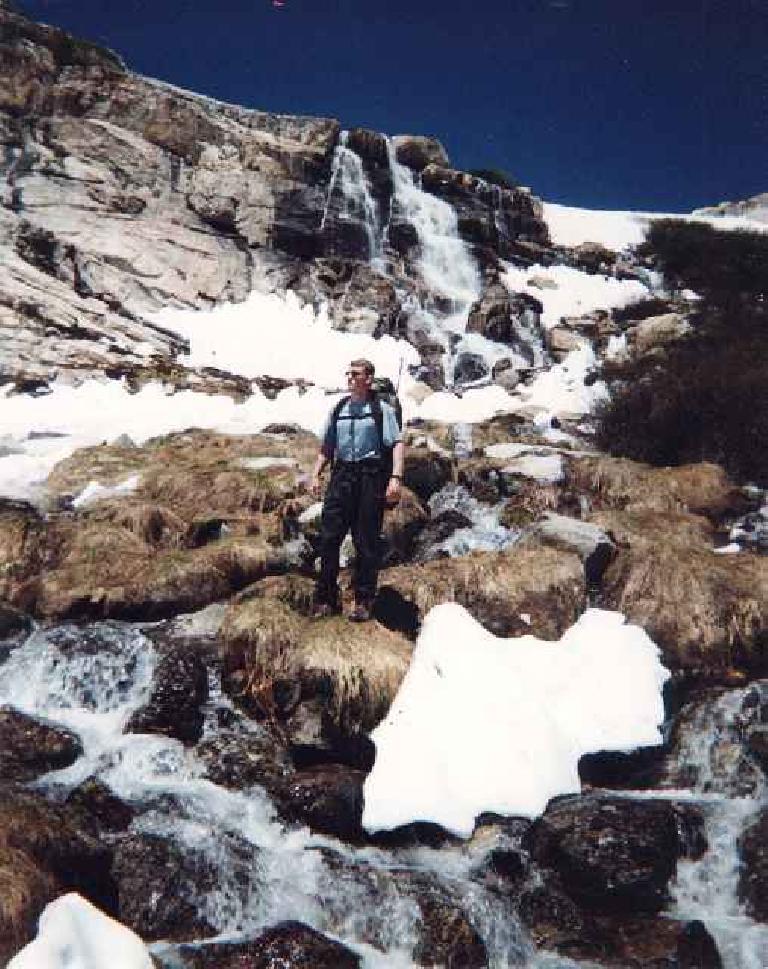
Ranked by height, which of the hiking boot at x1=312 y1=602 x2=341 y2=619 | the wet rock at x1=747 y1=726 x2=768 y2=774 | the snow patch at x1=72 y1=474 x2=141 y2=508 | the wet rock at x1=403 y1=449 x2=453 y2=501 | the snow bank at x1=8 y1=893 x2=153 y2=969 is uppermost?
the wet rock at x1=403 y1=449 x2=453 y2=501

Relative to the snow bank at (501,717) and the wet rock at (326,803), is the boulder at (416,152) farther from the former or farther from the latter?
the wet rock at (326,803)

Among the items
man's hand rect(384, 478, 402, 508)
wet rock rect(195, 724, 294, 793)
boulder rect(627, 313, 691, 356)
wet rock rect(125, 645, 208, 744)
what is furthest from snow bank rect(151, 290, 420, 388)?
wet rock rect(195, 724, 294, 793)

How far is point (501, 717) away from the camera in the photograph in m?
6.79

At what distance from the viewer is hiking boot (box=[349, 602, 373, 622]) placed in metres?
7.53

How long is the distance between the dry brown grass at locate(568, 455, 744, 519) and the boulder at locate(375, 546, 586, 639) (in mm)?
2923

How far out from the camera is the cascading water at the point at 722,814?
5.44 meters

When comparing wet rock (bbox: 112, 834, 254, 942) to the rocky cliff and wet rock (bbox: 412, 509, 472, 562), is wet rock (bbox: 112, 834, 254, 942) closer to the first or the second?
wet rock (bbox: 412, 509, 472, 562)

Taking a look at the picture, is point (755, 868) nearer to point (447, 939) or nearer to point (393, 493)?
point (447, 939)

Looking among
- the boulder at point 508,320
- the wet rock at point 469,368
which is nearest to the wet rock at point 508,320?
the boulder at point 508,320

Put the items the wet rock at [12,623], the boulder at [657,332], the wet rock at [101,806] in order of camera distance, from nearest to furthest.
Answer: the wet rock at [101,806]
the wet rock at [12,623]
the boulder at [657,332]

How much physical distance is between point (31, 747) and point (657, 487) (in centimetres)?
883

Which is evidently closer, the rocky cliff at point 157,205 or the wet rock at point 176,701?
the wet rock at point 176,701

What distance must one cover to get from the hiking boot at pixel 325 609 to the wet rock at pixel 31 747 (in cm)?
239

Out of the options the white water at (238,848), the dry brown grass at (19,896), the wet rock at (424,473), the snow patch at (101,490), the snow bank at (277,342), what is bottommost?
the white water at (238,848)
